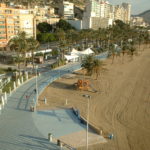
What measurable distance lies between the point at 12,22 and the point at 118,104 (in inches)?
1960

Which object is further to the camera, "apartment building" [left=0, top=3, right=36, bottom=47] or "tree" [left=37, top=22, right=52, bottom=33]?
"tree" [left=37, top=22, right=52, bottom=33]

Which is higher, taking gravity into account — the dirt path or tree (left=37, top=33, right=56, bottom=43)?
tree (left=37, top=33, right=56, bottom=43)

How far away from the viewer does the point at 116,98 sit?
2784cm

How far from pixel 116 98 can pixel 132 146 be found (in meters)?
11.2

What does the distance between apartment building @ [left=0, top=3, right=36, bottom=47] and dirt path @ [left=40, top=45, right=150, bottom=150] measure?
3359 centimetres

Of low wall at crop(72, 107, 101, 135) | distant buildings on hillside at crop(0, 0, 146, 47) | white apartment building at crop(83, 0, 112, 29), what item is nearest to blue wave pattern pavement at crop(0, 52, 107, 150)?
low wall at crop(72, 107, 101, 135)

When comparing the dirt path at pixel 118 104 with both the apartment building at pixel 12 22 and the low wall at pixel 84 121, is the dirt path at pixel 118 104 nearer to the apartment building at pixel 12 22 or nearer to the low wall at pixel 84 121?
the low wall at pixel 84 121

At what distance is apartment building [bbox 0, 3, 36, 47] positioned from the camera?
60.5 metres

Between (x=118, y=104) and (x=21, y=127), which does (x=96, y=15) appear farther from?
(x=21, y=127)

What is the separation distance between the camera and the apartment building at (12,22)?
60.5m

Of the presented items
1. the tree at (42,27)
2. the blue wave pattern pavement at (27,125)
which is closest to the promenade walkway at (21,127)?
the blue wave pattern pavement at (27,125)

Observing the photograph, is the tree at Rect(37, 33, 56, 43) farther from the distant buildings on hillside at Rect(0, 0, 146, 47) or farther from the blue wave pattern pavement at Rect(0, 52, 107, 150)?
the blue wave pattern pavement at Rect(0, 52, 107, 150)

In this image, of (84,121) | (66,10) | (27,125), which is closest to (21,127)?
(27,125)

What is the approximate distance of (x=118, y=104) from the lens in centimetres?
2578
